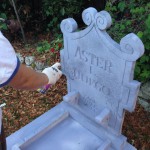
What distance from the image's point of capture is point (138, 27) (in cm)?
250

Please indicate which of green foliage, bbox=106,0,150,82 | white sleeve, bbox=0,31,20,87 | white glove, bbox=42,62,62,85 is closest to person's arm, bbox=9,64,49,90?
white sleeve, bbox=0,31,20,87

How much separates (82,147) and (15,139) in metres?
0.54

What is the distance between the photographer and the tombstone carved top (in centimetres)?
142

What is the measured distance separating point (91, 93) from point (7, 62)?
90 centimetres

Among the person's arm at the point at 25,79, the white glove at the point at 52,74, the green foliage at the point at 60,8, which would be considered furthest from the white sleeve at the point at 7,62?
the green foliage at the point at 60,8

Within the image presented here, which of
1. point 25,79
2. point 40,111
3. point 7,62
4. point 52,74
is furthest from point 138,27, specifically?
point 7,62

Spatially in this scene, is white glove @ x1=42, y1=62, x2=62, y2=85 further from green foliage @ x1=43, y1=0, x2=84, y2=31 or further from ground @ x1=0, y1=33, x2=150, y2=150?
green foliage @ x1=43, y1=0, x2=84, y2=31

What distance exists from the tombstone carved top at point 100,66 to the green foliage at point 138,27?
0.65 meters

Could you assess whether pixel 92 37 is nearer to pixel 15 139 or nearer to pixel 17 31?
pixel 15 139

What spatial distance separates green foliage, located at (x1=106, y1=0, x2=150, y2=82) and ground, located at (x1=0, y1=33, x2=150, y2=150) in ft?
1.34

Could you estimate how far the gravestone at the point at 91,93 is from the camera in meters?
1.47

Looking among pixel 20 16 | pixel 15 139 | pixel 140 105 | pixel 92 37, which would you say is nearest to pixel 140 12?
pixel 140 105

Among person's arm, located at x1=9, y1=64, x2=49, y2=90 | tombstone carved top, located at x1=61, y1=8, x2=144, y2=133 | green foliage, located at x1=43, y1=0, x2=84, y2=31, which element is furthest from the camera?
green foliage, located at x1=43, y1=0, x2=84, y2=31

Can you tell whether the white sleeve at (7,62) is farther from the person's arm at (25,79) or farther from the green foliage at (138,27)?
the green foliage at (138,27)
